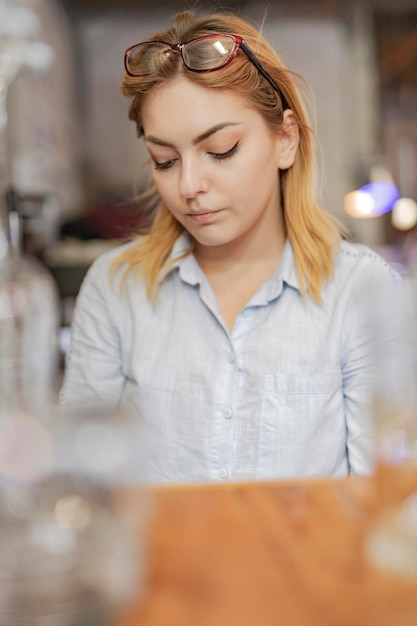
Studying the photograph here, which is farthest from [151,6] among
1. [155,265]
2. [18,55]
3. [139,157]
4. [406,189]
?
[155,265]

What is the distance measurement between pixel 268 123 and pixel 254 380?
1.34 feet

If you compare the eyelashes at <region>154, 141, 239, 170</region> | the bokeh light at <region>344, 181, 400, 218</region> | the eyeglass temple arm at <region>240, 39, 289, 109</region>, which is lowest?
the bokeh light at <region>344, 181, 400, 218</region>

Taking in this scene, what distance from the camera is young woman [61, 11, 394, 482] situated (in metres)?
1.23

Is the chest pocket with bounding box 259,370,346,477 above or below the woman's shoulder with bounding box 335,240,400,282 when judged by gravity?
below

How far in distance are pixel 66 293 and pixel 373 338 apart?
10.8 ft

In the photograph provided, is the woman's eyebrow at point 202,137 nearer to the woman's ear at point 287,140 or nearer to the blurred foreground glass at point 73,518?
the woman's ear at point 287,140

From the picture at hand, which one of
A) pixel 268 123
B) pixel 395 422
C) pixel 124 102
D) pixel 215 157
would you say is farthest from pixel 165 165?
pixel 124 102

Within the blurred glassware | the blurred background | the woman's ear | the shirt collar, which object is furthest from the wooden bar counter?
the blurred background

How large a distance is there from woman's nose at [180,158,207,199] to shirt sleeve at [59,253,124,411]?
33 centimetres

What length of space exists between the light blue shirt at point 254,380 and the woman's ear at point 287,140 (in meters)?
0.15

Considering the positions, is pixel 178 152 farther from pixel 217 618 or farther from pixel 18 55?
pixel 18 55

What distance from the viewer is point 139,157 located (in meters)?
6.16

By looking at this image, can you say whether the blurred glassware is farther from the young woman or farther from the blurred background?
the blurred background

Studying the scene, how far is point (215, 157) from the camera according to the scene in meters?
1.21
